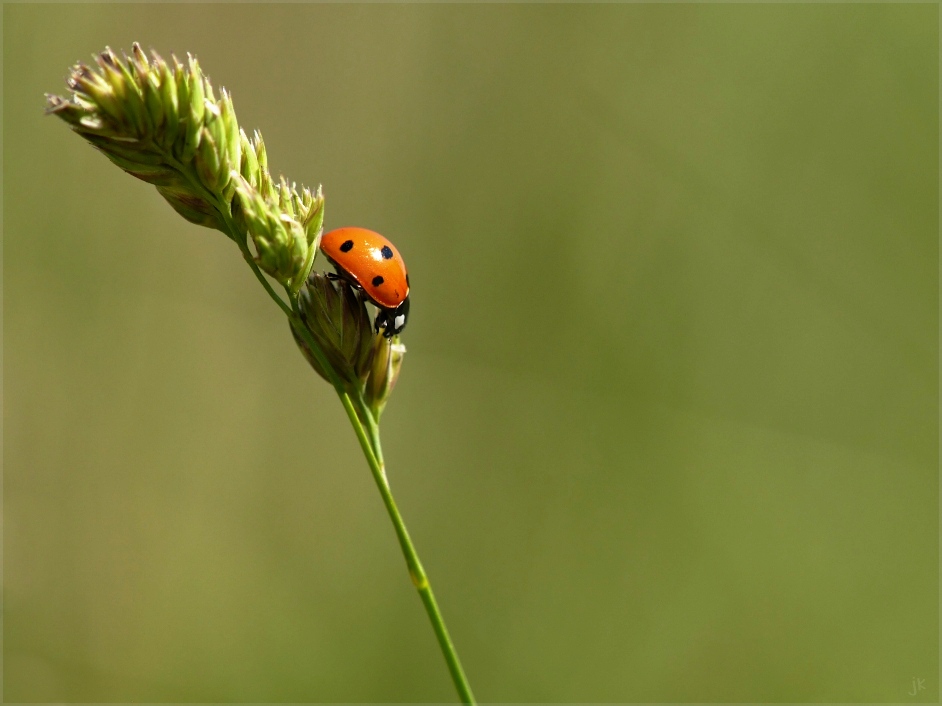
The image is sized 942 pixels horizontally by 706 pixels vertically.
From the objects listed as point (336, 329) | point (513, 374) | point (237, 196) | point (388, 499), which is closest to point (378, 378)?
point (336, 329)

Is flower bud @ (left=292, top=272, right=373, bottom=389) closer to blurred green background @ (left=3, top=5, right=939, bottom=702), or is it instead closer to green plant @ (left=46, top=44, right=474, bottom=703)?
green plant @ (left=46, top=44, right=474, bottom=703)

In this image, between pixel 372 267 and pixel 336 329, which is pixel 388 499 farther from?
pixel 372 267

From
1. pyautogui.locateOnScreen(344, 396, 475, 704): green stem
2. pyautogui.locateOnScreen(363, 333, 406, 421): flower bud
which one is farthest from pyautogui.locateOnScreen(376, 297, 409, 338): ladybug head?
pyautogui.locateOnScreen(344, 396, 475, 704): green stem

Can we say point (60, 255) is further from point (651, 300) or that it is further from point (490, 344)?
point (651, 300)

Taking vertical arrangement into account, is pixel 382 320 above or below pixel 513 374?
above

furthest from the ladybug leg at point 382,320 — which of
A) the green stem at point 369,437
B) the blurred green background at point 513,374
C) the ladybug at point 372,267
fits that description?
the blurred green background at point 513,374

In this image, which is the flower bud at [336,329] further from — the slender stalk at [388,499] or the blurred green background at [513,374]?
the blurred green background at [513,374]

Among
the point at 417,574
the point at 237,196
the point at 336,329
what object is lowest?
the point at 417,574
